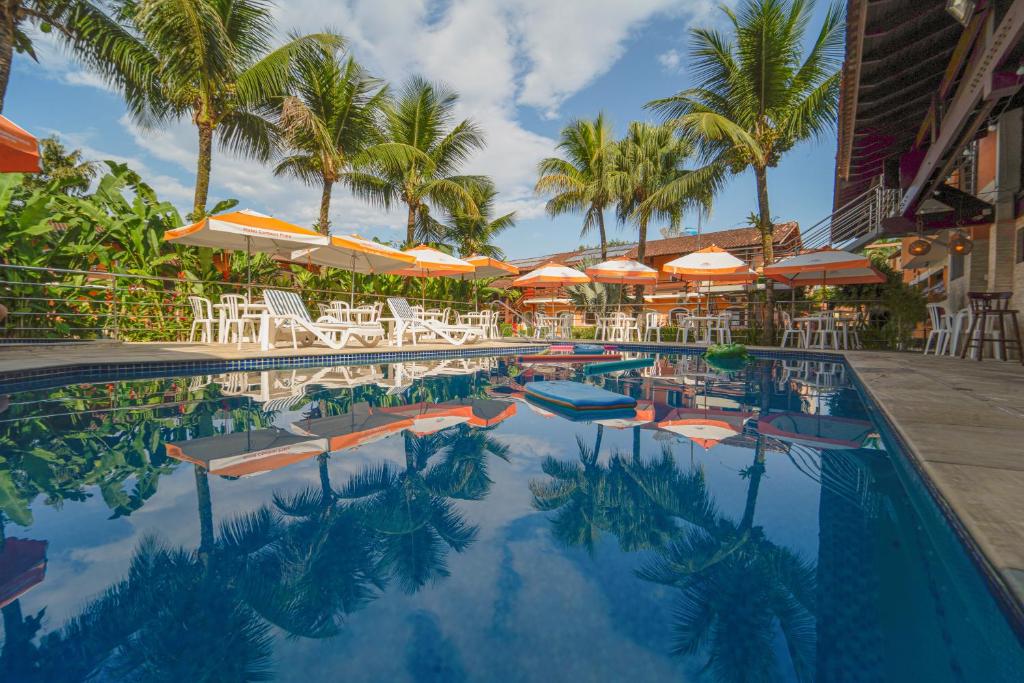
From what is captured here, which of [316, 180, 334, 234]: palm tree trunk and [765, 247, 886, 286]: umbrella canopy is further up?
[316, 180, 334, 234]: palm tree trunk

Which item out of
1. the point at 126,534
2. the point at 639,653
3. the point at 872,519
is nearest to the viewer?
the point at 639,653

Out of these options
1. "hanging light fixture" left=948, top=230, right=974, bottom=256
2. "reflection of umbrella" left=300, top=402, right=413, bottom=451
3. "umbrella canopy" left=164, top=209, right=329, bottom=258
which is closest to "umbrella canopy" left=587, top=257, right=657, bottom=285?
"hanging light fixture" left=948, top=230, right=974, bottom=256

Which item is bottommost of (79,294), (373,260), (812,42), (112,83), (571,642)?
(571,642)

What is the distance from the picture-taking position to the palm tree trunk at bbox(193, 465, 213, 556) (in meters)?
1.96

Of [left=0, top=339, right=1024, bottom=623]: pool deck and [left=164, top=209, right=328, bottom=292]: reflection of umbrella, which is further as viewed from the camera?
[left=164, top=209, right=328, bottom=292]: reflection of umbrella

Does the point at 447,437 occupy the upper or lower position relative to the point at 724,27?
lower

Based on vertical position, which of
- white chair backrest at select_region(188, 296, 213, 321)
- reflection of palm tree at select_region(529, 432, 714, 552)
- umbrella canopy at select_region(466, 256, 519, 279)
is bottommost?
reflection of palm tree at select_region(529, 432, 714, 552)

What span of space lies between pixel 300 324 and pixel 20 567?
23.2ft

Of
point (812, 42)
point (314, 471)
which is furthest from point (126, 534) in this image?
point (812, 42)

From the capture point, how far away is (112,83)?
1148 cm

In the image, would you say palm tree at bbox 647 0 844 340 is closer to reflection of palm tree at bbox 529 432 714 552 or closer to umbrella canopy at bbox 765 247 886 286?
umbrella canopy at bbox 765 247 886 286

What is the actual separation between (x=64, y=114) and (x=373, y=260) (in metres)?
16.3

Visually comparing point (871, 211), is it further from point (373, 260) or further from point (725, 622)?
point (725, 622)

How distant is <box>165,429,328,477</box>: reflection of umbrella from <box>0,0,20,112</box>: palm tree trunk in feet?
29.3
